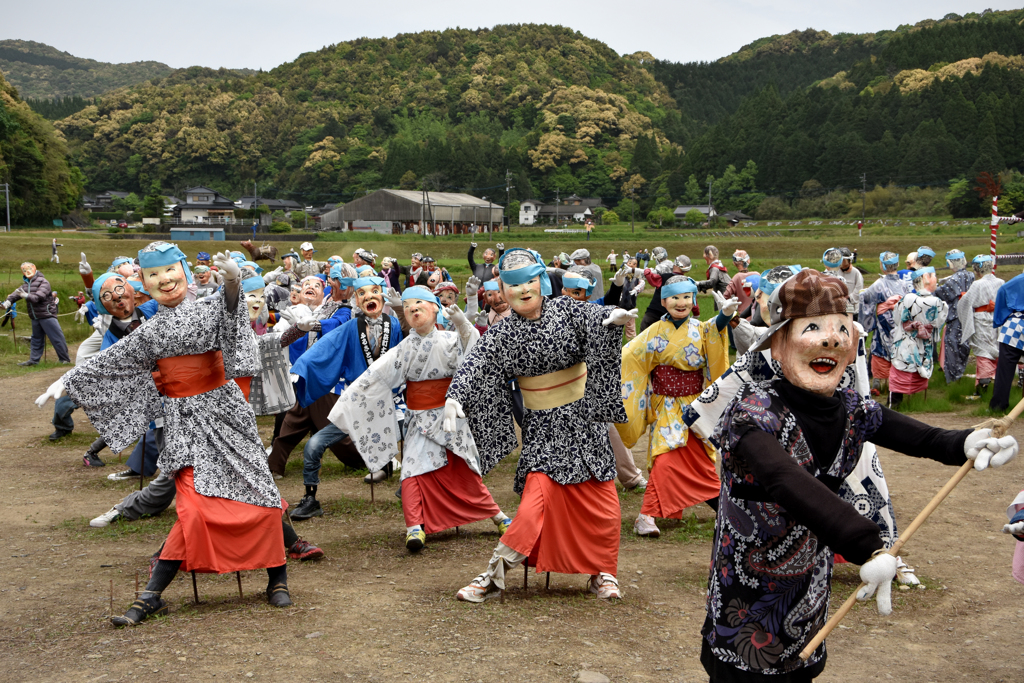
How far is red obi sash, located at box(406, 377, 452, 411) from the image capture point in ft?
21.2

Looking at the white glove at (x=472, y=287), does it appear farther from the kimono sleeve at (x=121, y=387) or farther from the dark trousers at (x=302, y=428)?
the kimono sleeve at (x=121, y=387)

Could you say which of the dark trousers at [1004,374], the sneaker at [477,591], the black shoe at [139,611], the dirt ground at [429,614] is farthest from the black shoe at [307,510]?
the dark trousers at [1004,374]

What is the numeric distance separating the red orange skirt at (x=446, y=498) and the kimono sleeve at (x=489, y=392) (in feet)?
2.37

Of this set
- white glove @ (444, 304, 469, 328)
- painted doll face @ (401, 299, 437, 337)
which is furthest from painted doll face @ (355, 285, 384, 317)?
white glove @ (444, 304, 469, 328)

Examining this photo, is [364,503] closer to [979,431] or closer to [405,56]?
[979,431]

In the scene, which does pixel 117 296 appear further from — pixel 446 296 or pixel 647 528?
pixel 647 528

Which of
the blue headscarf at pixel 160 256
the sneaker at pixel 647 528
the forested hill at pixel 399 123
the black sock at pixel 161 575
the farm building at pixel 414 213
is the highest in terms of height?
the forested hill at pixel 399 123

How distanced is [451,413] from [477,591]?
111cm

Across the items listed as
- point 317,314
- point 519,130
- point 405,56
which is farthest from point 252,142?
point 317,314

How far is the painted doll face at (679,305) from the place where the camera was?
651 cm

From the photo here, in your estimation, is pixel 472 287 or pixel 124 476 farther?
pixel 472 287

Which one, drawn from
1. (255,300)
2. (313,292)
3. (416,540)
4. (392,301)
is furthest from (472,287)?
(416,540)

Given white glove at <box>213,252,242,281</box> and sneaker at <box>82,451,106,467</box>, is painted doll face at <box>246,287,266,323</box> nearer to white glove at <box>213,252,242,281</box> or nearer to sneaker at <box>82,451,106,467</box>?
sneaker at <box>82,451,106,467</box>

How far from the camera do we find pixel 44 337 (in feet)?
51.8
